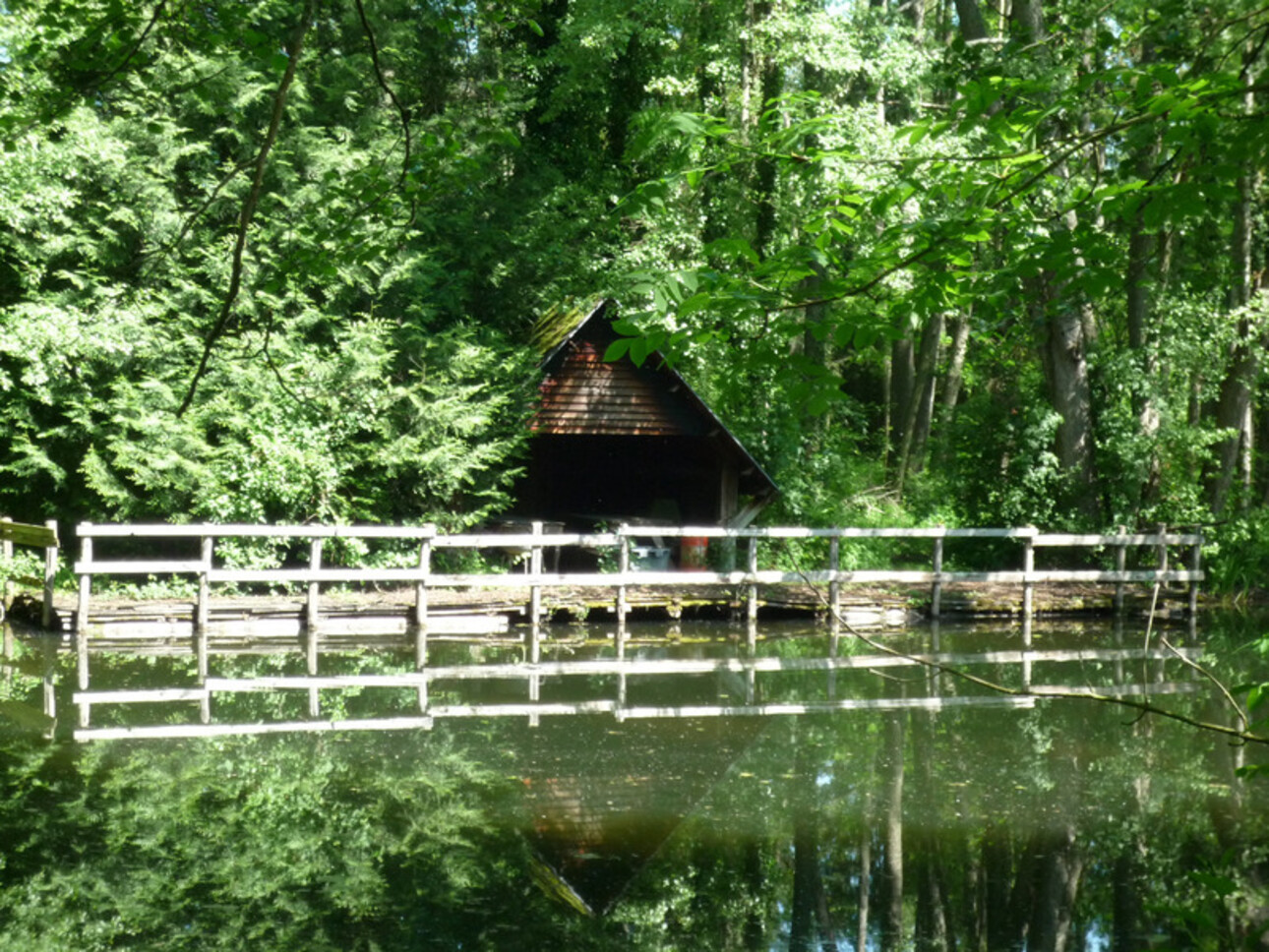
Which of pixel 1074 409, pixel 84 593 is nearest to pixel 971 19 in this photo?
pixel 1074 409

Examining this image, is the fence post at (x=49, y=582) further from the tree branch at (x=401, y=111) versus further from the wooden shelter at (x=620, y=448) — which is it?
the tree branch at (x=401, y=111)

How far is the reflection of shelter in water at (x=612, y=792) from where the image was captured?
7008mm

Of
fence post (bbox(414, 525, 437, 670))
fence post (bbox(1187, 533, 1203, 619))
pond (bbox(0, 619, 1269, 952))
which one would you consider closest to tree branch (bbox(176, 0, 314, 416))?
pond (bbox(0, 619, 1269, 952))

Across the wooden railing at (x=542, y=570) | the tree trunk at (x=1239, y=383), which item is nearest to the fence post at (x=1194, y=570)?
the wooden railing at (x=542, y=570)

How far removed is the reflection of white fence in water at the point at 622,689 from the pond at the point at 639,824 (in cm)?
10

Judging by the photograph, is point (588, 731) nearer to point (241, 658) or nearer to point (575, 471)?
point (241, 658)

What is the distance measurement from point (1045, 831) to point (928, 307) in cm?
442

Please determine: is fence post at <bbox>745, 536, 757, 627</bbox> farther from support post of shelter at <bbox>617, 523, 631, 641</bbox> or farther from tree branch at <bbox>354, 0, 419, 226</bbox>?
tree branch at <bbox>354, 0, 419, 226</bbox>

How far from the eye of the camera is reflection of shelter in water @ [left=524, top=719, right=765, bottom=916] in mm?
7008

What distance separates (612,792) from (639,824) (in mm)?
828

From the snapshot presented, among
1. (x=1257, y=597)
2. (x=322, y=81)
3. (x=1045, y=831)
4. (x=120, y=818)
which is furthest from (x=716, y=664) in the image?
(x=322, y=81)

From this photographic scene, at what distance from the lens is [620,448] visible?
22359 millimetres

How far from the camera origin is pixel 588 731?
1079 centimetres

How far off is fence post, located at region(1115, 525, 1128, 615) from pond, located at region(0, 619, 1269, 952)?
6.62m
